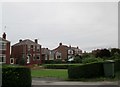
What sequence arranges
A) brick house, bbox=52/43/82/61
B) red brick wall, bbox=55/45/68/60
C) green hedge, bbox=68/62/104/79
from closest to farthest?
green hedge, bbox=68/62/104/79
brick house, bbox=52/43/82/61
red brick wall, bbox=55/45/68/60

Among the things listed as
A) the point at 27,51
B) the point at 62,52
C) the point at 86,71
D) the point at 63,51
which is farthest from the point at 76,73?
the point at 63,51

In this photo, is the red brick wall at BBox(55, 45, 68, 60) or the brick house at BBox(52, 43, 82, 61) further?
the red brick wall at BBox(55, 45, 68, 60)

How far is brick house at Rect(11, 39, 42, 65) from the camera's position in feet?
217

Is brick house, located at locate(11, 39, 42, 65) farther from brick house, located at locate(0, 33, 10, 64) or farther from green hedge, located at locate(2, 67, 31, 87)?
green hedge, located at locate(2, 67, 31, 87)

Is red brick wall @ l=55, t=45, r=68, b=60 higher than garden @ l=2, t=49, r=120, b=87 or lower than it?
higher

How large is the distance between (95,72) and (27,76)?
958 centimetres

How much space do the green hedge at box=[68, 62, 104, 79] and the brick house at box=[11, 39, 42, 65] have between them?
39.7 metres

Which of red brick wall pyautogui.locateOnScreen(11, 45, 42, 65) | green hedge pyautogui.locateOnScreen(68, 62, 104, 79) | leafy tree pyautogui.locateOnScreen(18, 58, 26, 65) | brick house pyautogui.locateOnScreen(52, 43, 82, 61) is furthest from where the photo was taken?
brick house pyautogui.locateOnScreen(52, 43, 82, 61)

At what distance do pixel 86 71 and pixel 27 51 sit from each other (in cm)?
4353

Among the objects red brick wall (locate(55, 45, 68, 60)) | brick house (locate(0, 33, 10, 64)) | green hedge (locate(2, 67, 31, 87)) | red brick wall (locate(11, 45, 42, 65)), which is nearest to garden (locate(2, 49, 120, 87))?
green hedge (locate(2, 67, 31, 87))

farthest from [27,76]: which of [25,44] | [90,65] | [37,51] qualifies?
[37,51]

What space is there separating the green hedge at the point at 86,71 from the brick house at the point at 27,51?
3973 centimetres

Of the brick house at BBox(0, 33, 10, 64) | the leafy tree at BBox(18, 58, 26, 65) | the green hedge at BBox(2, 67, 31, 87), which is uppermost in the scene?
the brick house at BBox(0, 33, 10, 64)

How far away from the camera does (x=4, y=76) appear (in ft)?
55.6
